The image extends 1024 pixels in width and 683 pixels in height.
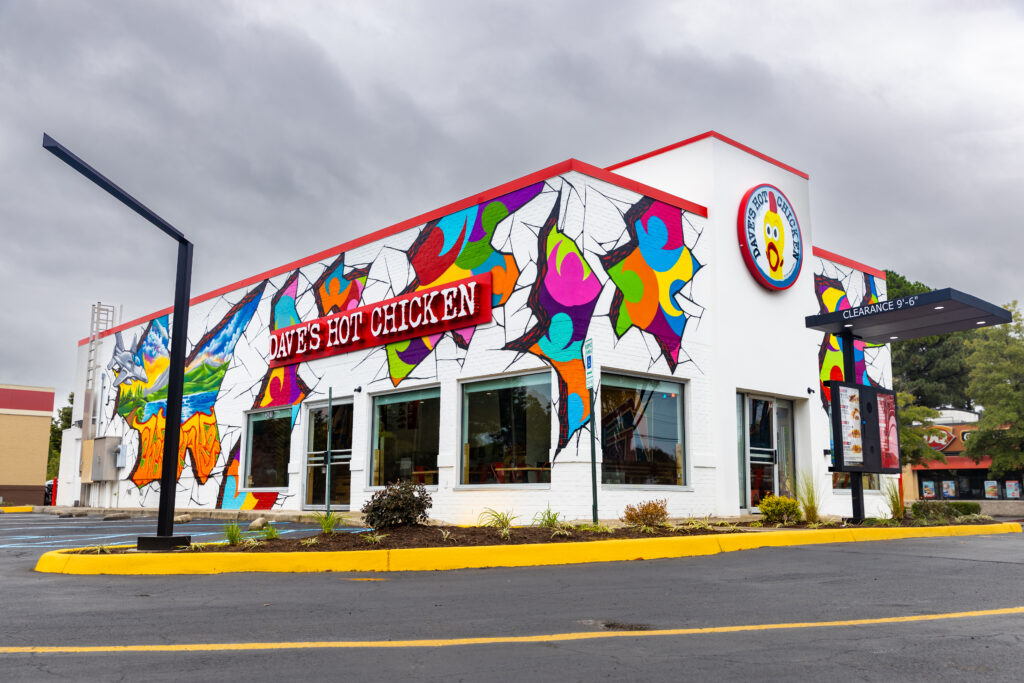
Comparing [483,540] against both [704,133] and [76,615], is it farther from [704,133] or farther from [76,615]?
[704,133]

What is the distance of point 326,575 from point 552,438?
22.4 feet

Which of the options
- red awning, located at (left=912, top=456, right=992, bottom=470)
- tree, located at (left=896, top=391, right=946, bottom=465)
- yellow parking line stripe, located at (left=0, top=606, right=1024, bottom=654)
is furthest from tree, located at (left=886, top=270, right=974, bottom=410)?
yellow parking line stripe, located at (left=0, top=606, right=1024, bottom=654)

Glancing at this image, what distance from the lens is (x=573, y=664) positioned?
17.1ft

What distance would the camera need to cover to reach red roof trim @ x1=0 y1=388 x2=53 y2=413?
47.5 m

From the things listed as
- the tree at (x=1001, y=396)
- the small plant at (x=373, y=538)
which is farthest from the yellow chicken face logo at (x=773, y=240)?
the tree at (x=1001, y=396)

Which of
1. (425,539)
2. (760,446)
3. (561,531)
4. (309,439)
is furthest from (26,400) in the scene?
(561,531)

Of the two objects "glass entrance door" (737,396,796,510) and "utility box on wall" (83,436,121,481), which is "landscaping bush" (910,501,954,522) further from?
"utility box on wall" (83,436,121,481)

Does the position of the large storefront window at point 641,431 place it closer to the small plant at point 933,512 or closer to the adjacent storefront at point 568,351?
the adjacent storefront at point 568,351

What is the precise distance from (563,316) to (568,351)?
2.27 ft

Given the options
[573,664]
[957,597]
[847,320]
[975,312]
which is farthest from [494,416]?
[573,664]

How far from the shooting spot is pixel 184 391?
92.2 ft

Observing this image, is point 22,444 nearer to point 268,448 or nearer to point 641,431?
point 268,448

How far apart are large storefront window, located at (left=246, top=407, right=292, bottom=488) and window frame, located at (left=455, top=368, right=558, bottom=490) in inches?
267

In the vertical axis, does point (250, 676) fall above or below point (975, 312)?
below
